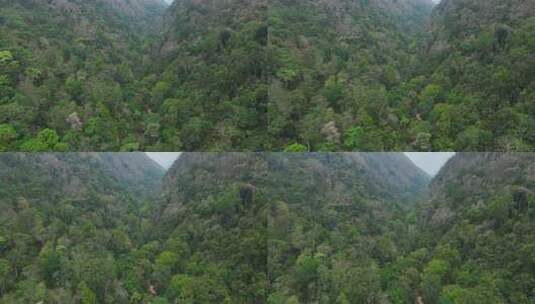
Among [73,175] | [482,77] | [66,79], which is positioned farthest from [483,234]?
[66,79]

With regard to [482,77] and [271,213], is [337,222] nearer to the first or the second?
[271,213]

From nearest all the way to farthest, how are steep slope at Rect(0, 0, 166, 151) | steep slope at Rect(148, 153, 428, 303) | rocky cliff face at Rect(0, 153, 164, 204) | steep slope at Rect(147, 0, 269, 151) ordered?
steep slope at Rect(0, 0, 166, 151) < rocky cliff face at Rect(0, 153, 164, 204) < steep slope at Rect(147, 0, 269, 151) < steep slope at Rect(148, 153, 428, 303)

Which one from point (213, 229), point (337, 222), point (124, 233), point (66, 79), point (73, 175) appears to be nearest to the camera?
point (66, 79)

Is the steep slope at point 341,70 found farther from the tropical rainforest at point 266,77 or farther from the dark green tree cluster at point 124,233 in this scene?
the dark green tree cluster at point 124,233

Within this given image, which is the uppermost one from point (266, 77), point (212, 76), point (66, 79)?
point (266, 77)

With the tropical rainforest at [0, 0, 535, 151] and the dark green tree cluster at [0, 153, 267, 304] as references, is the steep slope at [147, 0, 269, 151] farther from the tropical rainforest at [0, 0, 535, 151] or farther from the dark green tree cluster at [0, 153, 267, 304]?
the dark green tree cluster at [0, 153, 267, 304]

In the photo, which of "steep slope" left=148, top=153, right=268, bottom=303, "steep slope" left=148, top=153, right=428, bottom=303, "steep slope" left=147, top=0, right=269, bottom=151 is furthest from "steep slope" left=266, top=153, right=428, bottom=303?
"steep slope" left=147, top=0, right=269, bottom=151
